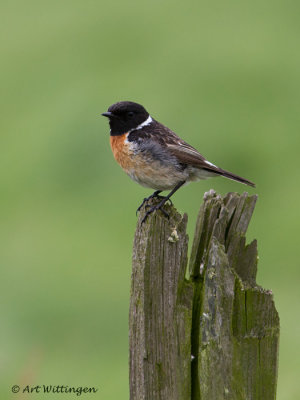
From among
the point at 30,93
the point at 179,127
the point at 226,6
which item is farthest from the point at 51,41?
the point at 179,127

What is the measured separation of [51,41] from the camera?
14750mm

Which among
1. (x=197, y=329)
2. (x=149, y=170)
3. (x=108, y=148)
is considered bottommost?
(x=197, y=329)

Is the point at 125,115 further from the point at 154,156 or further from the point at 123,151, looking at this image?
the point at 154,156

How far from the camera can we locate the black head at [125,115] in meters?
6.63

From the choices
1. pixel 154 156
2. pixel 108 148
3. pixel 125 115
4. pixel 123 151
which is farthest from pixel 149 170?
pixel 108 148

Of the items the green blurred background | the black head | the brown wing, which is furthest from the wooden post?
the green blurred background

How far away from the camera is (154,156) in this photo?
640 cm

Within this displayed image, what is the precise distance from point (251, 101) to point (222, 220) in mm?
7961

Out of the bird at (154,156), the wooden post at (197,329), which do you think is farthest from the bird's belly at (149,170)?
the wooden post at (197,329)

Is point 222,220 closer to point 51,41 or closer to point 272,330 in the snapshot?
point 272,330

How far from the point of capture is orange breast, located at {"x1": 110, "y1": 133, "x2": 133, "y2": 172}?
255 inches

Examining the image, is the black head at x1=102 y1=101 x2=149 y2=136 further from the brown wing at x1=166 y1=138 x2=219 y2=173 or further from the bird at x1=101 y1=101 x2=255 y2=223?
the brown wing at x1=166 y1=138 x2=219 y2=173

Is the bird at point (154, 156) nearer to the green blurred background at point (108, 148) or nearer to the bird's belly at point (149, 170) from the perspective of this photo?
the bird's belly at point (149, 170)

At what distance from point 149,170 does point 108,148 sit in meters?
4.98
